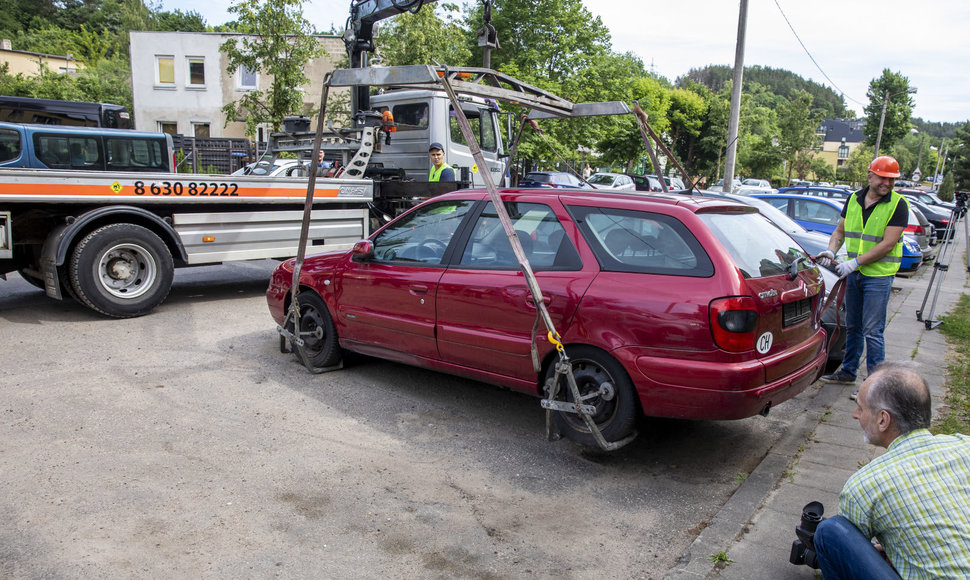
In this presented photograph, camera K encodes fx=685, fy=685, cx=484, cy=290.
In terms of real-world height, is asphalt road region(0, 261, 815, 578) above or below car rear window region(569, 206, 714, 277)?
below

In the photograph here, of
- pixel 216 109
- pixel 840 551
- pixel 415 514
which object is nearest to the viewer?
pixel 840 551

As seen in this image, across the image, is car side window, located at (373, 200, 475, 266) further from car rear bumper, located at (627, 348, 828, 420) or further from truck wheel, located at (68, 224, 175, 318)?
truck wheel, located at (68, 224, 175, 318)

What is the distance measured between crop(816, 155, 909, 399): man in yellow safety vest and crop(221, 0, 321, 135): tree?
67.8 feet

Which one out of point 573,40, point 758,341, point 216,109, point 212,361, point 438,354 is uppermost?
point 573,40

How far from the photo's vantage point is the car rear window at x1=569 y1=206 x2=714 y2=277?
399cm

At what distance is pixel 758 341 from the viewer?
3893mm

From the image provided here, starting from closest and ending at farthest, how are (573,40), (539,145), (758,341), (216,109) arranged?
1. (758,341)
2. (539,145)
3. (573,40)
4. (216,109)

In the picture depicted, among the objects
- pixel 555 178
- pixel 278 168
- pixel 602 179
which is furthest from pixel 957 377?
pixel 602 179

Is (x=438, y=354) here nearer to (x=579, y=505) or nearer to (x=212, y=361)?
(x=579, y=505)

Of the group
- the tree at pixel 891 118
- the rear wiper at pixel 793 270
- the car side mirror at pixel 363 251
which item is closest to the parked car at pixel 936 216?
the rear wiper at pixel 793 270

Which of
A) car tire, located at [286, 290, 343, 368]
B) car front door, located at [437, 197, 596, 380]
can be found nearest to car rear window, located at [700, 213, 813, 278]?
car front door, located at [437, 197, 596, 380]

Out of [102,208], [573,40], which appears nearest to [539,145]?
[573,40]

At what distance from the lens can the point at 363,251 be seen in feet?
18.2

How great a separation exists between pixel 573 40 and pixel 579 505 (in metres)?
26.2
